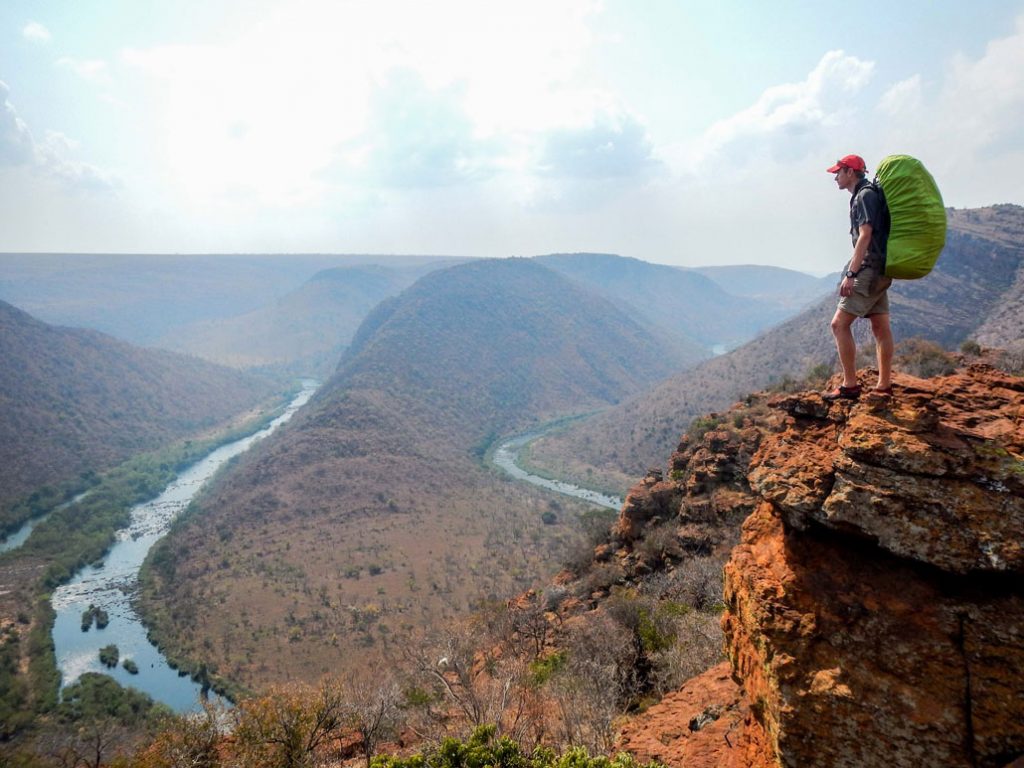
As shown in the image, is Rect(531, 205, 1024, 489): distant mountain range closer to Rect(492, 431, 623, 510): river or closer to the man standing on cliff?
Rect(492, 431, 623, 510): river

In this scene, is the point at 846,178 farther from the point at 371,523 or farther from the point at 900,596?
the point at 371,523

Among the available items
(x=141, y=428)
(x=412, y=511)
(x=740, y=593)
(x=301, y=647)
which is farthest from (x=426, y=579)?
(x=141, y=428)

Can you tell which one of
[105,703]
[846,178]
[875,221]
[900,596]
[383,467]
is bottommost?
[105,703]

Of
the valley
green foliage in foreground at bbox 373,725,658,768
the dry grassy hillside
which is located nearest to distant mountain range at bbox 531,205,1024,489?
the valley

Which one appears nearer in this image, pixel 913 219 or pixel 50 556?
pixel 913 219

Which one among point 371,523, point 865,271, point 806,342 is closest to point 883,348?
point 865,271

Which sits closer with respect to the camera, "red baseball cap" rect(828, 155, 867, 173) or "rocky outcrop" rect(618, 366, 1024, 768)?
"rocky outcrop" rect(618, 366, 1024, 768)
